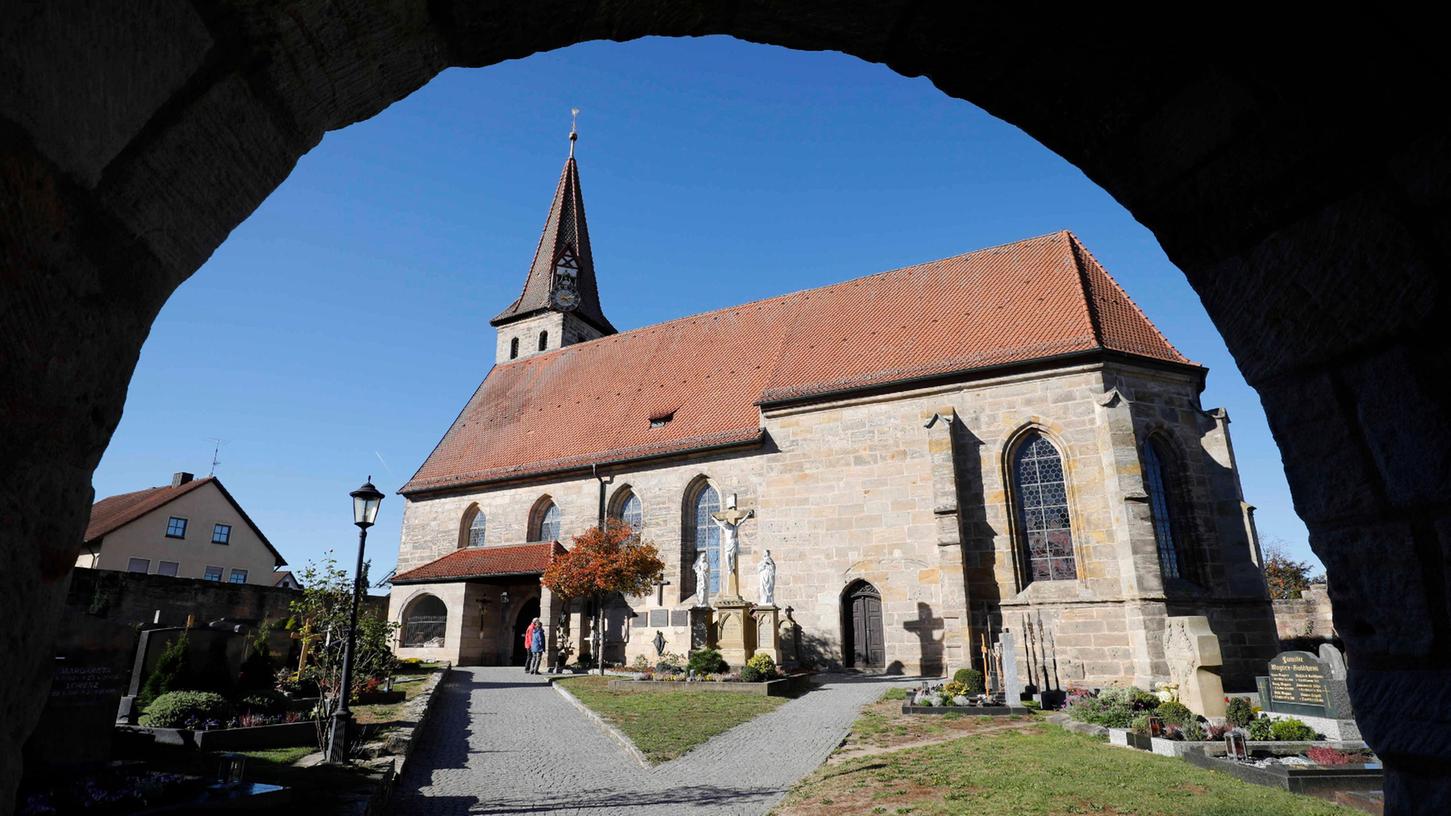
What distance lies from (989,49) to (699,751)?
9066mm

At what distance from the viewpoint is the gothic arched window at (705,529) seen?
2139 cm

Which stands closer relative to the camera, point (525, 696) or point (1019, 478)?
point (525, 696)

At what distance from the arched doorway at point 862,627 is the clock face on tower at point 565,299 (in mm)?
19615

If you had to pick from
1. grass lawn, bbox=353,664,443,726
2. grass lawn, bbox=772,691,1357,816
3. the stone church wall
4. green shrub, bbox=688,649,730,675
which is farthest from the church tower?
grass lawn, bbox=772,691,1357,816

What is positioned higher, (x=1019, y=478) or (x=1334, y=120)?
(x=1019, y=478)

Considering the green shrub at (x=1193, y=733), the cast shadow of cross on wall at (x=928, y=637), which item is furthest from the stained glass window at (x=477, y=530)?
the green shrub at (x=1193, y=733)

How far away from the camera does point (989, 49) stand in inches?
85.5

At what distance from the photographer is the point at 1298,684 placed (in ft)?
32.9

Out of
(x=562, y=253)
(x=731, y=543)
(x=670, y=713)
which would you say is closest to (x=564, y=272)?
(x=562, y=253)

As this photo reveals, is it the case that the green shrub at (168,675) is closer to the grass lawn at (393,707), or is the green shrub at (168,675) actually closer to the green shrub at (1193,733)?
the grass lawn at (393,707)

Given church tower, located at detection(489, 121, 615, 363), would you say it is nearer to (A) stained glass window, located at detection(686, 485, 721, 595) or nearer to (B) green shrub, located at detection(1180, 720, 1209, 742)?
(A) stained glass window, located at detection(686, 485, 721, 595)

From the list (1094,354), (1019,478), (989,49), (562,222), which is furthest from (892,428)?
(562,222)

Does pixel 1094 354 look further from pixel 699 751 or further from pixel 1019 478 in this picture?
pixel 699 751

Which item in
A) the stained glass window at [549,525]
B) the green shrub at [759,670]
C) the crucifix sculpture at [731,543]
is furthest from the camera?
the stained glass window at [549,525]
